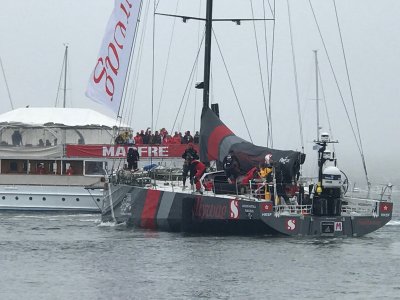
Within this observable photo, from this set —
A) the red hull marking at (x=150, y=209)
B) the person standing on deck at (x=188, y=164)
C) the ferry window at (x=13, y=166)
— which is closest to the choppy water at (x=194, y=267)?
the red hull marking at (x=150, y=209)

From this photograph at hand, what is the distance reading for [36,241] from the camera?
37188 millimetres

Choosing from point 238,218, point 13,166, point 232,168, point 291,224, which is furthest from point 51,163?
point 291,224

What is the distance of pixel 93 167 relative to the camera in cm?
5581

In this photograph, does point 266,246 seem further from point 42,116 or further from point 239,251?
point 42,116

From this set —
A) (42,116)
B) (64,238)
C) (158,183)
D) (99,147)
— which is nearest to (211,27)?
(158,183)

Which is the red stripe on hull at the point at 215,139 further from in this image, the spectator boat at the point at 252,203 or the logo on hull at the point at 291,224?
the logo on hull at the point at 291,224

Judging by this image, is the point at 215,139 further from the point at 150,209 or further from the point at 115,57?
the point at 115,57

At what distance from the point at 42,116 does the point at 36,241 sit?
23988 mm

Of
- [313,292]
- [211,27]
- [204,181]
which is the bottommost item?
[313,292]

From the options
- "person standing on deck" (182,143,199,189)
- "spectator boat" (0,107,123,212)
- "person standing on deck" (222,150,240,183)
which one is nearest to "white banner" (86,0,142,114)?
"person standing on deck" (182,143,199,189)

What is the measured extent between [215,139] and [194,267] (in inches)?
382

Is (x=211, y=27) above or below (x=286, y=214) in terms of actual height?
above

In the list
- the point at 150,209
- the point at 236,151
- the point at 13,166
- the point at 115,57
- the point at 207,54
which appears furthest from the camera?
the point at 13,166

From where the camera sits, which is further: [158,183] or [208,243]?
[158,183]
